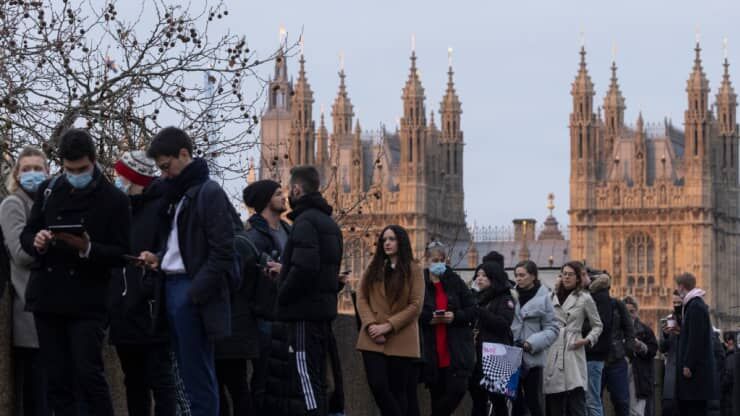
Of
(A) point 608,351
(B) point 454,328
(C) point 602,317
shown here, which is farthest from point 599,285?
(B) point 454,328

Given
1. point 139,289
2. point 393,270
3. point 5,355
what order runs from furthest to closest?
point 393,270, point 5,355, point 139,289

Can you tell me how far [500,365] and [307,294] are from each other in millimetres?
3219

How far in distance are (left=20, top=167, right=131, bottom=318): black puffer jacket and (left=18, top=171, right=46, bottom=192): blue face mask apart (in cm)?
32

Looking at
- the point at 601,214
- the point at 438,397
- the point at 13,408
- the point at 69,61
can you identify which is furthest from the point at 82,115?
the point at 601,214

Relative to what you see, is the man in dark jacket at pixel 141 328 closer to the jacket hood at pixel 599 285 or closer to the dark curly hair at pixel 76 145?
the dark curly hair at pixel 76 145

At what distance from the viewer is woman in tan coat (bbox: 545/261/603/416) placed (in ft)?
48.8

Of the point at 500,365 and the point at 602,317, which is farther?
the point at 602,317

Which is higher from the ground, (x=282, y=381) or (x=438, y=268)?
(x=438, y=268)

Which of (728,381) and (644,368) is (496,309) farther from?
(728,381)

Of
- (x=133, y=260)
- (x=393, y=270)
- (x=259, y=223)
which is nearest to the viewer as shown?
(x=133, y=260)

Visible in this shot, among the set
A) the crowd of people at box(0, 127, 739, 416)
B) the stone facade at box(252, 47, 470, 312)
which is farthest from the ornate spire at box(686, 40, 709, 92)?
the crowd of people at box(0, 127, 739, 416)

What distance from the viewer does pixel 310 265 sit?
11.0m

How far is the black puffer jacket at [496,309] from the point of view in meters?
14.1

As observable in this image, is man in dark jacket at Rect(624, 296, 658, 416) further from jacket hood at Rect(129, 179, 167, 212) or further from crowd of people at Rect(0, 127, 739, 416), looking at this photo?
jacket hood at Rect(129, 179, 167, 212)
